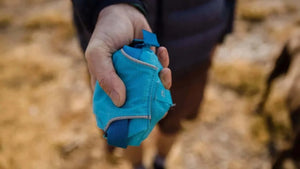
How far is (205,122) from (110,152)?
1.84ft

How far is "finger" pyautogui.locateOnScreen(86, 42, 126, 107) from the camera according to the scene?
0.38 meters

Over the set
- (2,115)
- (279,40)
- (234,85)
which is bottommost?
(2,115)

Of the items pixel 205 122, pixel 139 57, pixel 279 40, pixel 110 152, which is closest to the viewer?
pixel 139 57

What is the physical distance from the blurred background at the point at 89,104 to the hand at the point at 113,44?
2.72 ft

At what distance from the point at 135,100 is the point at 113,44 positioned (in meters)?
0.11

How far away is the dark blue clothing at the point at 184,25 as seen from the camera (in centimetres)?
58

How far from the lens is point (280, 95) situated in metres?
1.39

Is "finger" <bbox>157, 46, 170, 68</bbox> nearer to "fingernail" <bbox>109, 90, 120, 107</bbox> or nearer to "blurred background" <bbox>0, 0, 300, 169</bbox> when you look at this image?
"fingernail" <bbox>109, 90, 120, 107</bbox>

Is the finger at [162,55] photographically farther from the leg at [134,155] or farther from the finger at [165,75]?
the leg at [134,155]

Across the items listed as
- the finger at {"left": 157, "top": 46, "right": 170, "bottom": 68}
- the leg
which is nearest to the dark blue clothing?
the finger at {"left": 157, "top": 46, "right": 170, "bottom": 68}

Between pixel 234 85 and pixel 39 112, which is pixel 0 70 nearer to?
pixel 39 112

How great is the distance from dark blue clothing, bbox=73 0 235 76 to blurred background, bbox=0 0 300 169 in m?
0.65

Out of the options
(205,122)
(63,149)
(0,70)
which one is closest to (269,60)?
(205,122)

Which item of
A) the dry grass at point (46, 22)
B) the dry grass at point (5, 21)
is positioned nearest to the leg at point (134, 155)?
the dry grass at point (46, 22)
